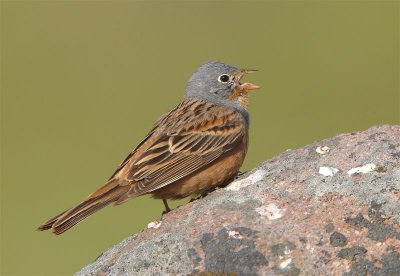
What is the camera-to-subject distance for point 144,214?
15875 mm

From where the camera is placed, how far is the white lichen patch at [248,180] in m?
6.84

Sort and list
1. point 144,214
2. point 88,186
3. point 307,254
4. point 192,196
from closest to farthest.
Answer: point 307,254
point 192,196
point 144,214
point 88,186

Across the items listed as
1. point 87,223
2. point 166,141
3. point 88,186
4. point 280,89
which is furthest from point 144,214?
point 280,89

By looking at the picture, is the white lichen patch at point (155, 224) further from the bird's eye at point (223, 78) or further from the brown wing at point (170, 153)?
the bird's eye at point (223, 78)

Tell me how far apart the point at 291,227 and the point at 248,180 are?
0.91 meters

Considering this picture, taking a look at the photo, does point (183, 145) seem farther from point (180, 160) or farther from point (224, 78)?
point (224, 78)

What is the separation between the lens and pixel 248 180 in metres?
6.91

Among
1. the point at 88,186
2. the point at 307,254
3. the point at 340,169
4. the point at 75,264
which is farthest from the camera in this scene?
the point at 88,186

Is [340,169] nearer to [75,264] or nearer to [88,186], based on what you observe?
[75,264]

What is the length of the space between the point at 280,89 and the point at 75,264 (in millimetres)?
11151

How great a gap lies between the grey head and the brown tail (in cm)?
211

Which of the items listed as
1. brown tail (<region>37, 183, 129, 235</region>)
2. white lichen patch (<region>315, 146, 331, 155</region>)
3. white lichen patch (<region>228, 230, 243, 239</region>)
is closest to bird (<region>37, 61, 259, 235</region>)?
brown tail (<region>37, 183, 129, 235</region>)

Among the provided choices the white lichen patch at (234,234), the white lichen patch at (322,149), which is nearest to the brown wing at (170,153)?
the white lichen patch at (322,149)

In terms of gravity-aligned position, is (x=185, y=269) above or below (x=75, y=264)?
above
